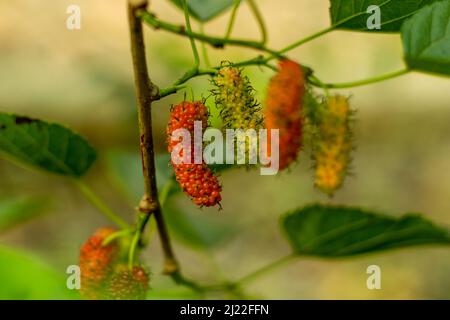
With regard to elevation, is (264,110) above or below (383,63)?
below

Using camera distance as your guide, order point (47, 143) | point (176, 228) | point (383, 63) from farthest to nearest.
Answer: point (383, 63) < point (176, 228) < point (47, 143)

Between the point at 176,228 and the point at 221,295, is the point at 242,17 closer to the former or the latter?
the point at 176,228

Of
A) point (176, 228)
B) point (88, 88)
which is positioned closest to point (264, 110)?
point (176, 228)

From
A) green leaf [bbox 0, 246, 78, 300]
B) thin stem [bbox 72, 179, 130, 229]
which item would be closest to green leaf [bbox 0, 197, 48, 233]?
thin stem [bbox 72, 179, 130, 229]

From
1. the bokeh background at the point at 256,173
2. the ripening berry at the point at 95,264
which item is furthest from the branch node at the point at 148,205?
the bokeh background at the point at 256,173

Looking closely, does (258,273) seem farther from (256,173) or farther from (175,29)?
(256,173)

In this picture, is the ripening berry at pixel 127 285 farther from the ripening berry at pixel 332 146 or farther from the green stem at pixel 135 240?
the ripening berry at pixel 332 146

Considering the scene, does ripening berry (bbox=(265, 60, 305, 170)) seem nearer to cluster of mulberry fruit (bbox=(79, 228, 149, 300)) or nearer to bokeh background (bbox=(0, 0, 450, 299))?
cluster of mulberry fruit (bbox=(79, 228, 149, 300))
